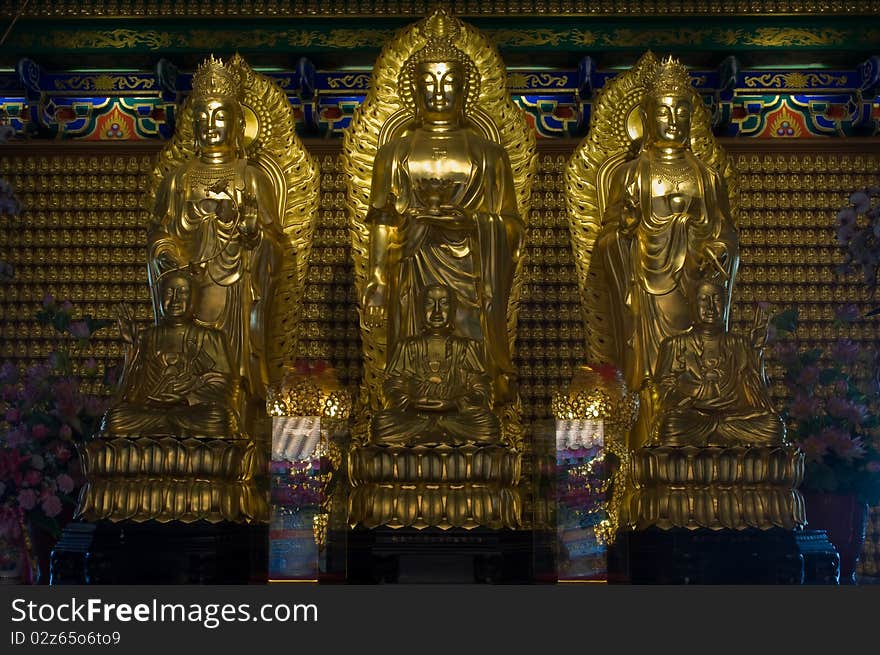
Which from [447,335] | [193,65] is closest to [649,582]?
[447,335]

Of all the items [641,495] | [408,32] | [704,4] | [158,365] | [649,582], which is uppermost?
[704,4]

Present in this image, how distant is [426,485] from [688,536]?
35.4 inches

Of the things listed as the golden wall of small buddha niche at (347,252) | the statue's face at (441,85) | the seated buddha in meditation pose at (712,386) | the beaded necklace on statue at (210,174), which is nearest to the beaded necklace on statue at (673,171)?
the seated buddha in meditation pose at (712,386)

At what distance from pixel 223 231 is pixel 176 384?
786 millimetres

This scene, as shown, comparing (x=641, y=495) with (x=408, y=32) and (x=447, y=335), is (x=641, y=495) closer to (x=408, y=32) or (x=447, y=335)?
(x=447, y=335)

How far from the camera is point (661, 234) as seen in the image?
17.3ft

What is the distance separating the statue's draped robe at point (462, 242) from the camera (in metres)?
5.12

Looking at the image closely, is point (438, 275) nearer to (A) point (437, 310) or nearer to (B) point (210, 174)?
(A) point (437, 310)

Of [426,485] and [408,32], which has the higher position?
[408,32]

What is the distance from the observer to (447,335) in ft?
16.0

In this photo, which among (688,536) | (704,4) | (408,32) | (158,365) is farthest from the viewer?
(704,4)

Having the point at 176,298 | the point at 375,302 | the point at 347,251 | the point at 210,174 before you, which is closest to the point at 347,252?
the point at 347,251

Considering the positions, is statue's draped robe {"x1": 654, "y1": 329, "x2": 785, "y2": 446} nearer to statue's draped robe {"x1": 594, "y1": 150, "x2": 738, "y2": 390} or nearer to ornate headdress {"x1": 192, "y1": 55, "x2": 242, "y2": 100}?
statue's draped robe {"x1": 594, "y1": 150, "x2": 738, "y2": 390}

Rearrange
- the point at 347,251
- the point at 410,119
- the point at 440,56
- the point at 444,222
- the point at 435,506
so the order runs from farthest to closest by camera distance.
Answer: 1. the point at 347,251
2. the point at 410,119
3. the point at 440,56
4. the point at 444,222
5. the point at 435,506
